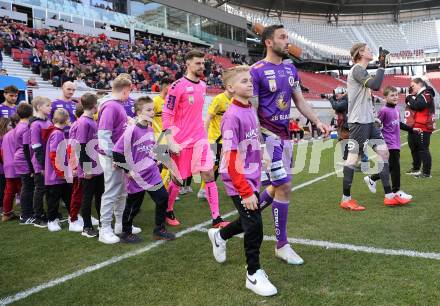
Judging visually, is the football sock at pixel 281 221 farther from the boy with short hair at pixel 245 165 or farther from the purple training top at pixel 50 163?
the purple training top at pixel 50 163

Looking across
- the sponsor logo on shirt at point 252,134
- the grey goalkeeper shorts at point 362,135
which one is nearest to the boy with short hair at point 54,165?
the sponsor logo on shirt at point 252,134

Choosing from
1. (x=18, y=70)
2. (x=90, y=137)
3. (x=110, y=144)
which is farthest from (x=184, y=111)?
(x=18, y=70)

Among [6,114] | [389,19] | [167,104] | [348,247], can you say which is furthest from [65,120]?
[389,19]

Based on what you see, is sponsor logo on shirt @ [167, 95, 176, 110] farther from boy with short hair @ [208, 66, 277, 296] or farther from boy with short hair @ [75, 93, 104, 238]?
boy with short hair @ [208, 66, 277, 296]

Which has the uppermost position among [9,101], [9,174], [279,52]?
[279,52]

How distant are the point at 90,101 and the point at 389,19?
69.6 metres

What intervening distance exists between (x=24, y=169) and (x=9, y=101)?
1.64 m

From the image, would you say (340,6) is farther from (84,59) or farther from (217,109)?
(217,109)

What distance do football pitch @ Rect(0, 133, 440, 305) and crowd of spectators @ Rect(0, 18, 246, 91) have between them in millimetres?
10791

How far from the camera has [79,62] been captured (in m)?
19.5

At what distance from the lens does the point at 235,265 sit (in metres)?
3.68

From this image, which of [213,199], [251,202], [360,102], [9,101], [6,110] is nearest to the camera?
[251,202]

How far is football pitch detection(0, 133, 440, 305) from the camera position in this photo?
9.91 ft

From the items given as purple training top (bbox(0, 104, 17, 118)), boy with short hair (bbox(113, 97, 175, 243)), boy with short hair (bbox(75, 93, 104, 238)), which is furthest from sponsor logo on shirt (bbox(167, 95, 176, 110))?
purple training top (bbox(0, 104, 17, 118))
